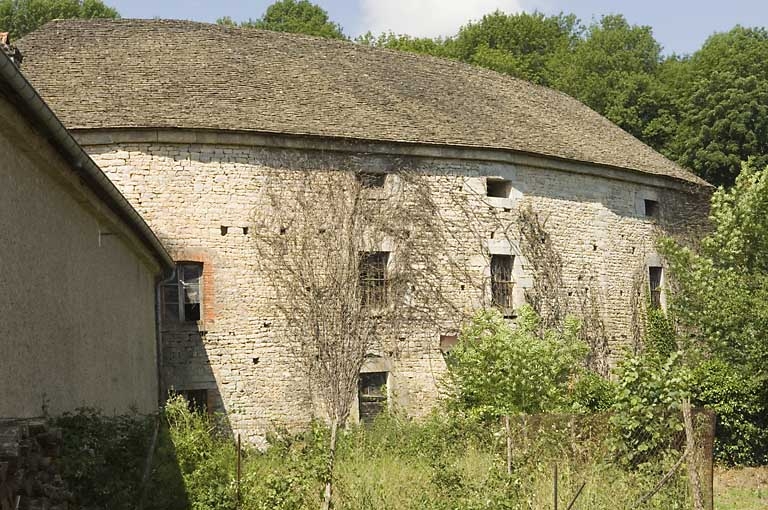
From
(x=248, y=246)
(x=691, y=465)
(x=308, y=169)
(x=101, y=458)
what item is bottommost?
(x=691, y=465)

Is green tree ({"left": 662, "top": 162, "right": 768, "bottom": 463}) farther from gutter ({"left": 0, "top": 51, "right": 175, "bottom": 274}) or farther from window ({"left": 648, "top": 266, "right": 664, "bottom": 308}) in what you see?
gutter ({"left": 0, "top": 51, "right": 175, "bottom": 274})

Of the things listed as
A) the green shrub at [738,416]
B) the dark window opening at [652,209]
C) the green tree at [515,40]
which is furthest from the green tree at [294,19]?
the green shrub at [738,416]

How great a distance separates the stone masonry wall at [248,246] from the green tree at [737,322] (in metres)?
3.86

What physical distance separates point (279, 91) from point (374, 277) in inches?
161

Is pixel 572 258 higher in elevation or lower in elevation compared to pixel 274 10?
lower

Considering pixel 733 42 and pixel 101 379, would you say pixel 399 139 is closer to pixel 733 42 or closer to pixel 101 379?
pixel 101 379

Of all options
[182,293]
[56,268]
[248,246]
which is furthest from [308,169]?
[56,268]

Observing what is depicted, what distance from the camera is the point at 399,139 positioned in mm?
18328

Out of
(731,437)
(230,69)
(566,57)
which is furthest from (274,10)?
(731,437)

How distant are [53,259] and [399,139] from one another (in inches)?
425

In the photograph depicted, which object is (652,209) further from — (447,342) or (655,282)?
(447,342)

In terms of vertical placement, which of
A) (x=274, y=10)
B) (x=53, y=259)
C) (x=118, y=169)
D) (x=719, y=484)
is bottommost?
(x=719, y=484)

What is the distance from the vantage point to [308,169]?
1770 centimetres

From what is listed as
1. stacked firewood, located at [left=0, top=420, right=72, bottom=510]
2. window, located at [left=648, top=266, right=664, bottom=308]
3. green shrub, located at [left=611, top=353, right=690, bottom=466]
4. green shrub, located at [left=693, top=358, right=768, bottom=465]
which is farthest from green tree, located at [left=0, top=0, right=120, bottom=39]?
stacked firewood, located at [left=0, top=420, right=72, bottom=510]
